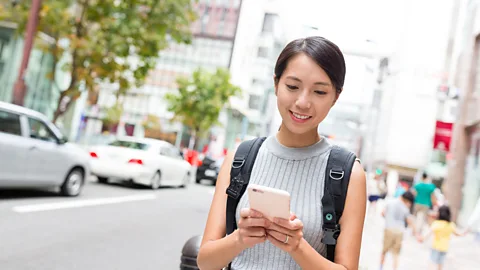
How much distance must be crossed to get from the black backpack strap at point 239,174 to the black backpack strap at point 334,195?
269 millimetres

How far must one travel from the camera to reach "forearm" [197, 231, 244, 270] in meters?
1.58

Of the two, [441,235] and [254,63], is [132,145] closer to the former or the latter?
[441,235]

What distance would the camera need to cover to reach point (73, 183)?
10383 mm

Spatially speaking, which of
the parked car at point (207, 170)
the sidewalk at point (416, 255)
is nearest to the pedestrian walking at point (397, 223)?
the sidewalk at point (416, 255)

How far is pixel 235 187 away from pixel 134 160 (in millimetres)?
12110

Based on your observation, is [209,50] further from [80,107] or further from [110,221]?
[110,221]

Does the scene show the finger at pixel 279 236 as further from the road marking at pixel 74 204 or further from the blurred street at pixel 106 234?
the road marking at pixel 74 204

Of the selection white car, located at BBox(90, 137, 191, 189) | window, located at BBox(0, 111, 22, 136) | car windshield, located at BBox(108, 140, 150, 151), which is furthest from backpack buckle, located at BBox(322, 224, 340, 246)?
car windshield, located at BBox(108, 140, 150, 151)

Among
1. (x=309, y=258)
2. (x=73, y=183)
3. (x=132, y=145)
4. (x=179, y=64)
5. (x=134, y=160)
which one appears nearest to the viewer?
(x=309, y=258)

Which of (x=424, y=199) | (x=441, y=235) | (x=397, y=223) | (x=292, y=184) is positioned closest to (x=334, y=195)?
(x=292, y=184)

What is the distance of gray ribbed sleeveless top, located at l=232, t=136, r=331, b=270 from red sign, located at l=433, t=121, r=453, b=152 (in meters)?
17.8

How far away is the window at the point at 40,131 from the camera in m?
8.85

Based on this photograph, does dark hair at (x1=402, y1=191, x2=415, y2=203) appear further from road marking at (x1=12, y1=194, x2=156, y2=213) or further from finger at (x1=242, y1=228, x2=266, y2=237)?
finger at (x1=242, y1=228, x2=266, y2=237)

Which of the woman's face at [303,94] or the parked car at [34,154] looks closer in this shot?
the woman's face at [303,94]
